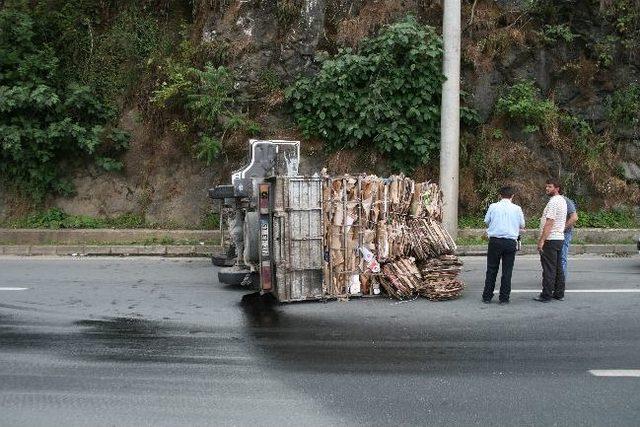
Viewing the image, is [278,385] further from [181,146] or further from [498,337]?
[181,146]

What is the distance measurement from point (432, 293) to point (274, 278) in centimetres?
222

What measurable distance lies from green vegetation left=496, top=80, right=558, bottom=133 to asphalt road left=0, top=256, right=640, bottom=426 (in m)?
6.47

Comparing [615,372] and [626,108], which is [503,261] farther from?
[626,108]

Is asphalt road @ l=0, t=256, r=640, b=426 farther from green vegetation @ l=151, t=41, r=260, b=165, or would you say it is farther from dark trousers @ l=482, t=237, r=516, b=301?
green vegetation @ l=151, t=41, r=260, b=165

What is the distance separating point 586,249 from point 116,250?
9.98 metres

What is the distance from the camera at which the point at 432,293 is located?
8953 millimetres

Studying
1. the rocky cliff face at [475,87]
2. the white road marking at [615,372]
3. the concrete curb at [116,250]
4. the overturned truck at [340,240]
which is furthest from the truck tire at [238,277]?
the rocky cliff face at [475,87]

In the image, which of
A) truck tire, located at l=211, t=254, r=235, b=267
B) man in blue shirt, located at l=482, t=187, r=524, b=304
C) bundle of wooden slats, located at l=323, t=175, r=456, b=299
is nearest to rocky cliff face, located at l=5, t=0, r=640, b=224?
truck tire, located at l=211, t=254, r=235, b=267

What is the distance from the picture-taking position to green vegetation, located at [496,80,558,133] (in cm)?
1548

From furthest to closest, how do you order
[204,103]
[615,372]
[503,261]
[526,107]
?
1. [526,107]
2. [204,103]
3. [503,261]
4. [615,372]

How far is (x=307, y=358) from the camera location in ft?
20.9

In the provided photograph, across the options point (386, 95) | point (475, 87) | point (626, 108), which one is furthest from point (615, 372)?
point (626, 108)

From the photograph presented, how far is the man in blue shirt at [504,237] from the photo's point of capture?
8508mm

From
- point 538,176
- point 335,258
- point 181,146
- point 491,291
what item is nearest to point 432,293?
point 491,291
